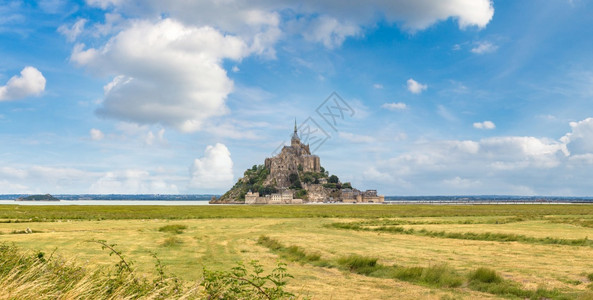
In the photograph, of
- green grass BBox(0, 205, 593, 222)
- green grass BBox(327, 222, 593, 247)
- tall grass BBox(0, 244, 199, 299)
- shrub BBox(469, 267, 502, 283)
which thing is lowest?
green grass BBox(0, 205, 593, 222)

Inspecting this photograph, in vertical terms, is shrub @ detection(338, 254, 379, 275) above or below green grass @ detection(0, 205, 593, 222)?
above

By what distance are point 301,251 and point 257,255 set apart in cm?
256

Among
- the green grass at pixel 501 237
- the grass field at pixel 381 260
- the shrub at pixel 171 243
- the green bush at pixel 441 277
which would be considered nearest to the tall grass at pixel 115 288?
the grass field at pixel 381 260

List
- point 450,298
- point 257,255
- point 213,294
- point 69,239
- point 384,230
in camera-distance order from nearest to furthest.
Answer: point 213,294 → point 450,298 → point 257,255 → point 69,239 → point 384,230

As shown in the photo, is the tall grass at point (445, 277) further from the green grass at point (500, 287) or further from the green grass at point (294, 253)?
the green grass at point (294, 253)

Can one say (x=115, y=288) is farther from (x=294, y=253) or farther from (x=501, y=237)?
(x=501, y=237)

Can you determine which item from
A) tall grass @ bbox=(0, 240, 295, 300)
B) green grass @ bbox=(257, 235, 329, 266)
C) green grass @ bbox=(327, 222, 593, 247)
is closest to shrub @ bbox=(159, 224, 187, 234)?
green grass @ bbox=(257, 235, 329, 266)

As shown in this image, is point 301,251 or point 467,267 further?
point 301,251

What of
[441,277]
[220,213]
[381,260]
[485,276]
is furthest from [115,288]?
[220,213]

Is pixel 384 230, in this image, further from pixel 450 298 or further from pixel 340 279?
pixel 450 298

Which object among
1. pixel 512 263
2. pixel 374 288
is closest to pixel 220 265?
pixel 374 288

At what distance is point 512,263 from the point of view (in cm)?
2009

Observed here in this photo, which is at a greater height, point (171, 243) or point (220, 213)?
point (171, 243)

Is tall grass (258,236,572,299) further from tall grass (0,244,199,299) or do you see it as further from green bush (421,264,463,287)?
tall grass (0,244,199,299)
